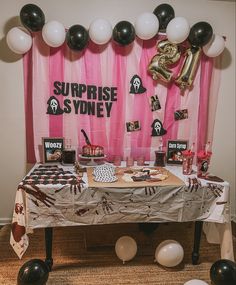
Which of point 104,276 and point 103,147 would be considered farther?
point 103,147

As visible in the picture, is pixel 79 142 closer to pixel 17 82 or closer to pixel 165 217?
pixel 17 82

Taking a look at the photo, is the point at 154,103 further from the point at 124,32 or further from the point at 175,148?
the point at 124,32

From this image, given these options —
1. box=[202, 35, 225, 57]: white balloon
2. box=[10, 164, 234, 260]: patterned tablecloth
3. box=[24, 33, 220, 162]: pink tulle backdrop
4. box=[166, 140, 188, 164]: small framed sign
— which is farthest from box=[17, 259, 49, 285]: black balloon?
box=[202, 35, 225, 57]: white balloon

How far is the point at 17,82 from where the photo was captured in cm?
241

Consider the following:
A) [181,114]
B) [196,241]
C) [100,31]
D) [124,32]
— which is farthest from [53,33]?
[196,241]

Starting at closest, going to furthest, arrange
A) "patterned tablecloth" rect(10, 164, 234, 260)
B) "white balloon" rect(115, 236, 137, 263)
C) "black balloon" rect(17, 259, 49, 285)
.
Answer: "black balloon" rect(17, 259, 49, 285), "patterned tablecloth" rect(10, 164, 234, 260), "white balloon" rect(115, 236, 137, 263)

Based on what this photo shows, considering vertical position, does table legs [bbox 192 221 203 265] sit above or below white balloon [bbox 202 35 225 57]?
below

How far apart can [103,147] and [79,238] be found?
872 millimetres

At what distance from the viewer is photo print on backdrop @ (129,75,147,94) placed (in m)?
2.43

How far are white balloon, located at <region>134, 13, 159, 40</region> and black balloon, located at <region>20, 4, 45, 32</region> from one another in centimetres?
78

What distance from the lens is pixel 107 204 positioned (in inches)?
73.9

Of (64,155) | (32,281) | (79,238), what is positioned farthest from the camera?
(79,238)

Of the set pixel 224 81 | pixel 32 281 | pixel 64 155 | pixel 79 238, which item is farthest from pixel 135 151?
pixel 32 281

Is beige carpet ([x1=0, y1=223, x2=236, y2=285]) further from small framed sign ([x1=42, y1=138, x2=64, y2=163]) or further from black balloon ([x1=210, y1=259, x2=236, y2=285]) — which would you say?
small framed sign ([x1=42, y1=138, x2=64, y2=163])
